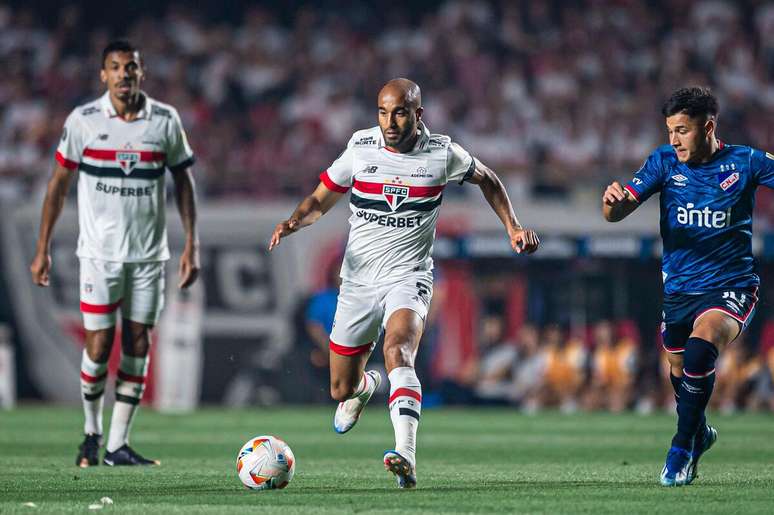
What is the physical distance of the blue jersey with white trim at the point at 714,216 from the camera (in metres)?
7.88

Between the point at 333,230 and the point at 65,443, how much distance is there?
9.10m

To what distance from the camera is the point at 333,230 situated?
811 inches

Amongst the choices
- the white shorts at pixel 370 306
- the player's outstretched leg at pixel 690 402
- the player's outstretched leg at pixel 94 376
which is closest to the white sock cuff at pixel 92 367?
the player's outstretched leg at pixel 94 376

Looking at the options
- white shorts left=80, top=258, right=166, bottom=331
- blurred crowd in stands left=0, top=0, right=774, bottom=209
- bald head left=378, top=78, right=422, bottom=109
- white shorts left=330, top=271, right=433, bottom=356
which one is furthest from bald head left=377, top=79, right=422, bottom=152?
blurred crowd in stands left=0, top=0, right=774, bottom=209

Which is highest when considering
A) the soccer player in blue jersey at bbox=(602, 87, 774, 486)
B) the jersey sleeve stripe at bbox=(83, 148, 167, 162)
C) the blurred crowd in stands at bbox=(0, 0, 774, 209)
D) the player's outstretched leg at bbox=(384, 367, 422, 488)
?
the blurred crowd in stands at bbox=(0, 0, 774, 209)

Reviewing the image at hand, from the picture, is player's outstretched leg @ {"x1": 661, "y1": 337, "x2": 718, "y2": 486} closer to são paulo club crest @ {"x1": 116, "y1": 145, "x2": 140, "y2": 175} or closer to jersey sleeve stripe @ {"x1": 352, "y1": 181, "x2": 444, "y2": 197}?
jersey sleeve stripe @ {"x1": 352, "y1": 181, "x2": 444, "y2": 197}

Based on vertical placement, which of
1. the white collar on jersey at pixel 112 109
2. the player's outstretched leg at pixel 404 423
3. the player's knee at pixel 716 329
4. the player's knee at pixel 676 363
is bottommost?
the player's outstretched leg at pixel 404 423

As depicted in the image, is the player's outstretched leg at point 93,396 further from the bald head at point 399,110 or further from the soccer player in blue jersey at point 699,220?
the soccer player in blue jersey at point 699,220

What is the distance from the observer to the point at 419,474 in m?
8.57

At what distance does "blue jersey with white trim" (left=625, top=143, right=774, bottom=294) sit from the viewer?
7.88 meters

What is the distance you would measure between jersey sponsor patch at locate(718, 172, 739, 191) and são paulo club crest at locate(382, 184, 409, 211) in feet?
6.40

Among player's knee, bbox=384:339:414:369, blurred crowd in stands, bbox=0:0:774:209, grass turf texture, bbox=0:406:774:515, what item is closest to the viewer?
grass turf texture, bbox=0:406:774:515

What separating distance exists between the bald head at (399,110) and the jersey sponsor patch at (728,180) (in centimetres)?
192

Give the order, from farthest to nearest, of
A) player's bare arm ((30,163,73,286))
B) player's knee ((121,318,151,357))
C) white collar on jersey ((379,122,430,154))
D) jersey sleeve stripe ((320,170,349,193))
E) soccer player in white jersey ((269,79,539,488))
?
player's knee ((121,318,151,357)) → player's bare arm ((30,163,73,286)) → jersey sleeve stripe ((320,170,349,193)) → white collar on jersey ((379,122,430,154)) → soccer player in white jersey ((269,79,539,488))
